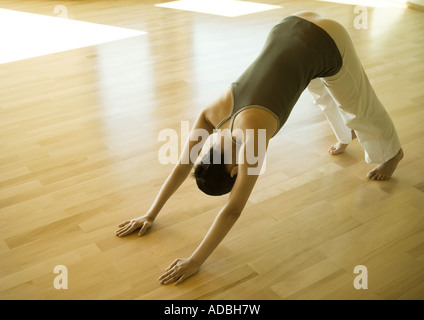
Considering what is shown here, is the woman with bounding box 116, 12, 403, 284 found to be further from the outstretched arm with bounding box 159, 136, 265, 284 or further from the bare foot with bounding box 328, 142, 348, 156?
the bare foot with bounding box 328, 142, 348, 156

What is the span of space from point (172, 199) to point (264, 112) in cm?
71

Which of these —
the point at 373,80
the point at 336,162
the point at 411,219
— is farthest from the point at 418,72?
the point at 411,219

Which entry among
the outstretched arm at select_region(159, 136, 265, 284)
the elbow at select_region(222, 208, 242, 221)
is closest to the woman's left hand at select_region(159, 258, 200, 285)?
the outstretched arm at select_region(159, 136, 265, 284)

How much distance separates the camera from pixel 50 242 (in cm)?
191

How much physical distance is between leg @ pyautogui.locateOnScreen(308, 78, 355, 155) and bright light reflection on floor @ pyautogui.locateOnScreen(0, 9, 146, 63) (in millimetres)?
2333

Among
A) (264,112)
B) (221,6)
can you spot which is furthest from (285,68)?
(221,6)

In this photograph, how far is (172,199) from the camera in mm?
2182

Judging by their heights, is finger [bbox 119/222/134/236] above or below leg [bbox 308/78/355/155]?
below

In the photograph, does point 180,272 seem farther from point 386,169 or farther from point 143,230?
point 386,169

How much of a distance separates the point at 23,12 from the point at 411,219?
4220mm

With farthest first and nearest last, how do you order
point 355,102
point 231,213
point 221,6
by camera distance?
1. point 221,6
2. point 355,102
3. point 231,213

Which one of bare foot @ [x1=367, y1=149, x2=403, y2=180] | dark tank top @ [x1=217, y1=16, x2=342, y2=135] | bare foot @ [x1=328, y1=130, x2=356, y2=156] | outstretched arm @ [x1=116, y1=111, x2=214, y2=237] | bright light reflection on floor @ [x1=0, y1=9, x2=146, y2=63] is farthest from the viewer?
bright light reflection on floor @ [x1=0, y1=9, x2=146, y2=63]

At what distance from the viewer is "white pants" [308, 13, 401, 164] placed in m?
1.95

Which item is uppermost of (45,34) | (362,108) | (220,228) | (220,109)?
(220,109)
